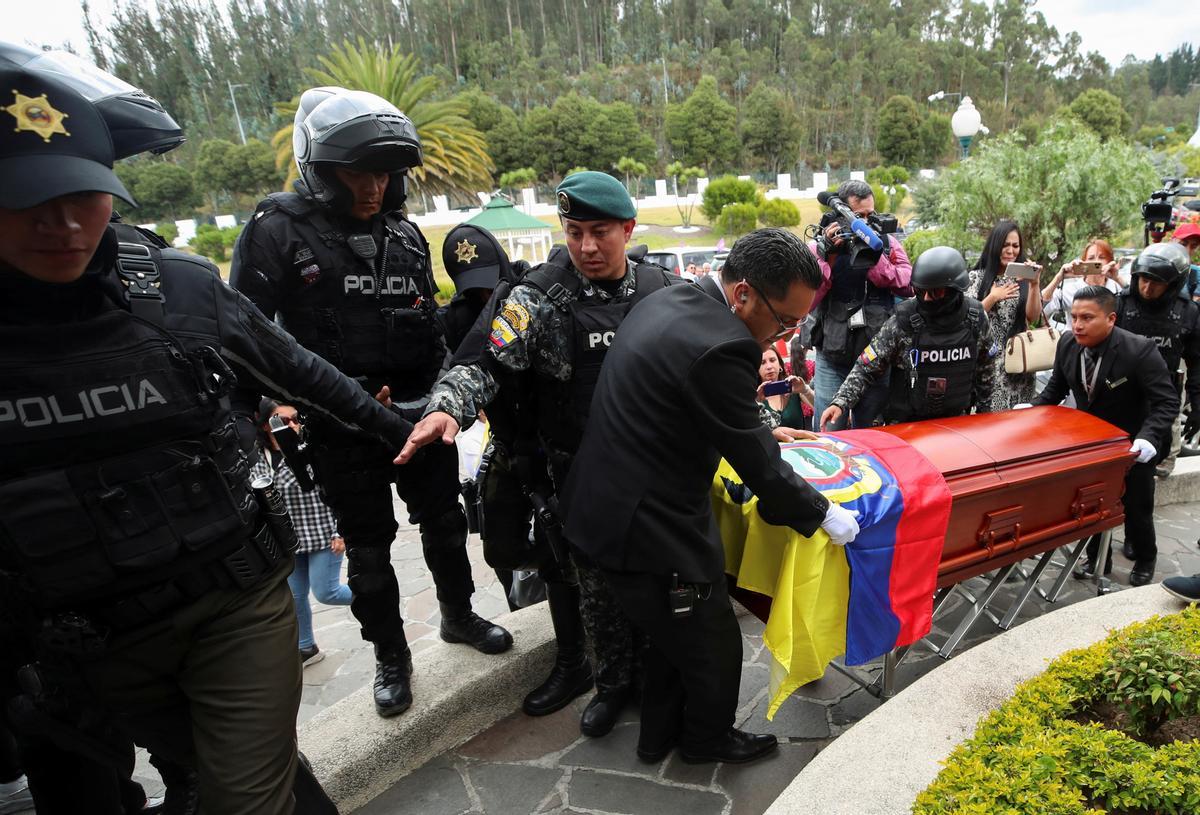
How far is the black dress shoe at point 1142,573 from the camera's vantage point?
12.8 ft

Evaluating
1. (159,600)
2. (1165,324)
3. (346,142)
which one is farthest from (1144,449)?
(159,600)

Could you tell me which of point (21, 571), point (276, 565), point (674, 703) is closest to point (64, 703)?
point (21, 571)

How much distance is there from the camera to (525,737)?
276 cm

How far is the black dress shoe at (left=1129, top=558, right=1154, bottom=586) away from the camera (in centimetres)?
389

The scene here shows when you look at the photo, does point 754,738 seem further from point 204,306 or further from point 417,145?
point 417,145

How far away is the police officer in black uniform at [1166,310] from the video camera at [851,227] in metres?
1.45

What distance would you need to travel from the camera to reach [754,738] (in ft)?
8.38

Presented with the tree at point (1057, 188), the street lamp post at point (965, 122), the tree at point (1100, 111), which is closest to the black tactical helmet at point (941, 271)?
the tree at point (1057, 188)

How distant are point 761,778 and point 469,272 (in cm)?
227

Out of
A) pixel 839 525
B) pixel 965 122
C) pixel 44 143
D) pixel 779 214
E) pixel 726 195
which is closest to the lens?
pixel 44 143

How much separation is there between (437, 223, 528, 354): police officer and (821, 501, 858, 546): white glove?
1.58 m

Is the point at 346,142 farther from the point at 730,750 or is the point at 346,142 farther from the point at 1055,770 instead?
the point at 1055,770

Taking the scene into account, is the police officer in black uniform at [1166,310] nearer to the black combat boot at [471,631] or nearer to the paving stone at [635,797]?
the paving stone at [635,797]

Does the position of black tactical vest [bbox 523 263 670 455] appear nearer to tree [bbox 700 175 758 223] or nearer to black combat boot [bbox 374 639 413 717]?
black combat boot [bbox 374 639 413 717]
